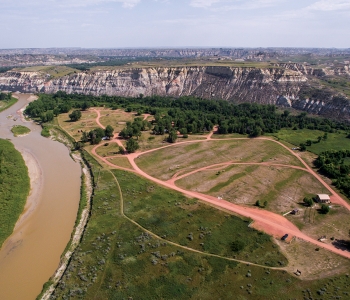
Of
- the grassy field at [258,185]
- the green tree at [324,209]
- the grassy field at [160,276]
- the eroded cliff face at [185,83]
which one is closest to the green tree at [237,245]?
the grassy field at [160,276]

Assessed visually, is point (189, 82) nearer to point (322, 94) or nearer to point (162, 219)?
point (322, 94)

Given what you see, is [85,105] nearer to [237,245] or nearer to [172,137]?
[172,137]

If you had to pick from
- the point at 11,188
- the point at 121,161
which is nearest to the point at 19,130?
the point at 11,188

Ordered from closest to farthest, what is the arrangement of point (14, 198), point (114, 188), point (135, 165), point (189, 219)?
point (189, 219) → point (14, 198) → point (114, 188) → point (135, 165)

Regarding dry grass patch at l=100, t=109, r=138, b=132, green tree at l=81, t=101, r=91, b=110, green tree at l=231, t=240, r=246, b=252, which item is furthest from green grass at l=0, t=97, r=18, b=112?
green tree at l=231, t=240, r=246, b=252

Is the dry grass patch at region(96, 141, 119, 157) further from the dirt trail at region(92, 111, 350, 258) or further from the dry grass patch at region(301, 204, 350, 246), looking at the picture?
the dry grass patch at region(301, 204, 350, 246)

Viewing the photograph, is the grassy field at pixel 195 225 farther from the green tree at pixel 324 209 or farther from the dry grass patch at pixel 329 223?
the green tree at pixel 324 209

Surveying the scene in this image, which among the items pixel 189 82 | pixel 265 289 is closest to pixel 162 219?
pixel 265 289
